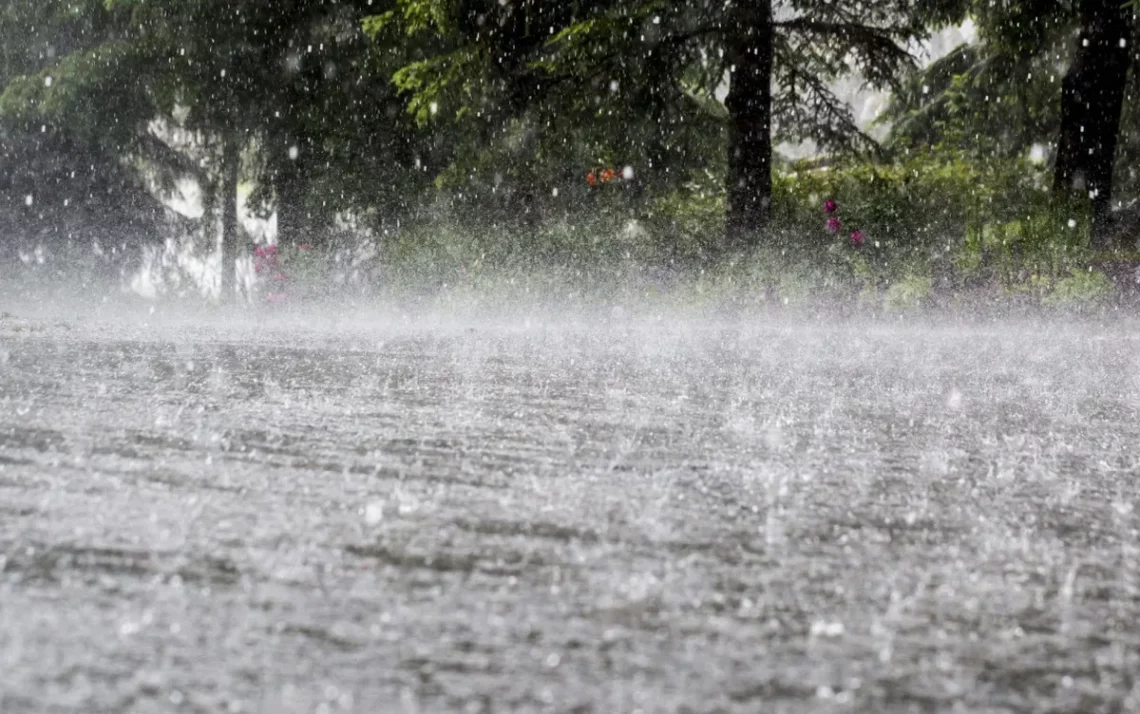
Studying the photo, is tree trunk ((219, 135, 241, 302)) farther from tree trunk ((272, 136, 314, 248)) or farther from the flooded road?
the flooded road

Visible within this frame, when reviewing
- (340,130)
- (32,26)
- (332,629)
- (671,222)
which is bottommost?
(332,629)

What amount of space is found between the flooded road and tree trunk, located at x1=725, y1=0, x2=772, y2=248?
26.3 ft

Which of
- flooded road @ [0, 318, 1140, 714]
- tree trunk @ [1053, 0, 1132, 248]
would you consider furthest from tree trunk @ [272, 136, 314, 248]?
flooded road @ [0, 318, 1140, 714]

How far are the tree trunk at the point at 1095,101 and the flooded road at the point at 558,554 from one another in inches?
333

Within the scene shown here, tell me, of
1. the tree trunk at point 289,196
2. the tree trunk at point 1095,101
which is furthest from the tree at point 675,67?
the tree trunk at point 289,196

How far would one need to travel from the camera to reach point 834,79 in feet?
40.7

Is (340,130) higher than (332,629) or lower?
higher

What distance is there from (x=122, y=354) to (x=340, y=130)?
1006 centimetres

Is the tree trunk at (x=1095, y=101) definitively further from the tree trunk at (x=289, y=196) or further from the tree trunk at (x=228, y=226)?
the tree trunk at (x=228, y=226)

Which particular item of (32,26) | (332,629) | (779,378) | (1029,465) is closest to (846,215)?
(779,378)

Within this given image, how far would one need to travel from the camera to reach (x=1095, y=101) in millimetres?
11430

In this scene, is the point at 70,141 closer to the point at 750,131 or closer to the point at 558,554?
the point at 750,131

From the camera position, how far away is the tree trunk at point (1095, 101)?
1122 cm

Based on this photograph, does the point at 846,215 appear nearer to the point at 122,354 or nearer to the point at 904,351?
the point at 904,351
